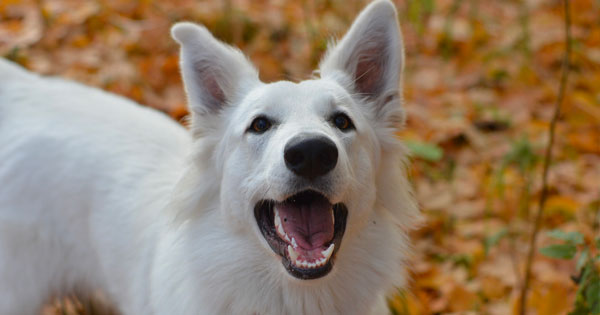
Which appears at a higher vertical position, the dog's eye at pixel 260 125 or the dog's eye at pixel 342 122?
the dog's eye at pixel 342 122

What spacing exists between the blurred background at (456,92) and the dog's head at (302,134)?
1.13 metres

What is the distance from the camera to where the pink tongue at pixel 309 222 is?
2586 millimetres

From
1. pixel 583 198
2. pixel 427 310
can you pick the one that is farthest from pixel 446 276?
pixel 583 198

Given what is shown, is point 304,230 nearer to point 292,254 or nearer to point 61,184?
point 292,254

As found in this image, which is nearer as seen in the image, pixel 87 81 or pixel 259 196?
pixel 259 196

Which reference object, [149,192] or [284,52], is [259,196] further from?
[284,52]

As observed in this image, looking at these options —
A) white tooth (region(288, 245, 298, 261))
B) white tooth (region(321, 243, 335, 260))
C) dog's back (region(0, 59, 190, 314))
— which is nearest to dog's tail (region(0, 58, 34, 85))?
dog's back (region(0, 59, 190, 314))

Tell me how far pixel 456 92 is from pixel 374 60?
3.39 meters

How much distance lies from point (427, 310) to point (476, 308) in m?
0.29

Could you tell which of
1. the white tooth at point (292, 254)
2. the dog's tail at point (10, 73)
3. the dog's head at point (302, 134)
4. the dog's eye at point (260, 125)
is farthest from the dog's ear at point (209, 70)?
the dog's tail at point (10, 73)

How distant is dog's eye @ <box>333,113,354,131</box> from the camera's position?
279cm

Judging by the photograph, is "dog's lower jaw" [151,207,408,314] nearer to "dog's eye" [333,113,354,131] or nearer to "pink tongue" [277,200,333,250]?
"pink tongue" [277,200,333,250]

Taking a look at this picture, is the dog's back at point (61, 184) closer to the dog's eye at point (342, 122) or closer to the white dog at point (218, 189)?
the white dog at point (218, 189)

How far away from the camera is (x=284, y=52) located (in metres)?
6.38
